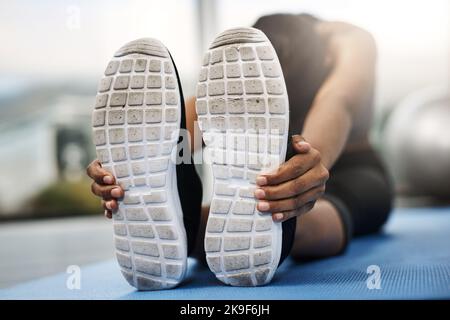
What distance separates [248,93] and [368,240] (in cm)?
78

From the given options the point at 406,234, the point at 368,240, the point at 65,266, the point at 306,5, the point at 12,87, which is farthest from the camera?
the point at 12,87

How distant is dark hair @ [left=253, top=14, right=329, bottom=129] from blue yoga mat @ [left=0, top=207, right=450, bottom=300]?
31 centimetres

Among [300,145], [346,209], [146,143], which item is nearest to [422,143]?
[346,209]

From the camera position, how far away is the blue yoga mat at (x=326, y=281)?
0.77 meters

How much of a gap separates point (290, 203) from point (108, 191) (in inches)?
10.5

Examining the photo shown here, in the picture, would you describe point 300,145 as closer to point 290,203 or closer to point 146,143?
point 290,203

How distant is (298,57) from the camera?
1.12 meters

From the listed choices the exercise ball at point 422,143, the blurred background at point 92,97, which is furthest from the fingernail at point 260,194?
the exercise ball at point 422,143

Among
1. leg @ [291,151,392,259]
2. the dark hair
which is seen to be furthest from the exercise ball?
the dark hair

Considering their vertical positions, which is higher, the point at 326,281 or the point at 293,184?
the point at 293,184

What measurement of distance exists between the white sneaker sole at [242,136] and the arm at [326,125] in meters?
0.02

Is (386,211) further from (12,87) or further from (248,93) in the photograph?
(12,87)
